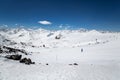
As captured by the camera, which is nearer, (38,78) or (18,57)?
(38,78)

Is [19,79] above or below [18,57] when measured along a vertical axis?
below

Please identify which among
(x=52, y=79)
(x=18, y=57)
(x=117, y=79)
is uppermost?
(x=18, y=57)

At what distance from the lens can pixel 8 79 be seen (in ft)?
33.5

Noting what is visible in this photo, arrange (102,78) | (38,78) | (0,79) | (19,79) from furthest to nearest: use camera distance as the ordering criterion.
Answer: (102,78), (38,78), (19,79), (0,79)

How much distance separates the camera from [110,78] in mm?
13617

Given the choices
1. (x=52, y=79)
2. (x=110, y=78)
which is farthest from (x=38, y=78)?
(x=110, y=78)

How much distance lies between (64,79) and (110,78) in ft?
20.6

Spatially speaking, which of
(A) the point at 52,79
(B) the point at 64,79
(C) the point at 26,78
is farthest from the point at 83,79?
(C) the point at 26,78

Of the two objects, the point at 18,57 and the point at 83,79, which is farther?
the point at 18,57

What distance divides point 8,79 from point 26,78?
5.39 ft

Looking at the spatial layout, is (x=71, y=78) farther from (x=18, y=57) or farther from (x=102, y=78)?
(x=18, y=57)

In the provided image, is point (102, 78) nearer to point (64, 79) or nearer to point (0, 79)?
point (64, 79)

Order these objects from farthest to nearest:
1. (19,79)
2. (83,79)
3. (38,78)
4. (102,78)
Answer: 1. (102,78)
2. (83,79)
3. (38,78)
4. (19,79)

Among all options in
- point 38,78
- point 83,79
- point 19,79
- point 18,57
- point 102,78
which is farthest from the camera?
point 18,57
